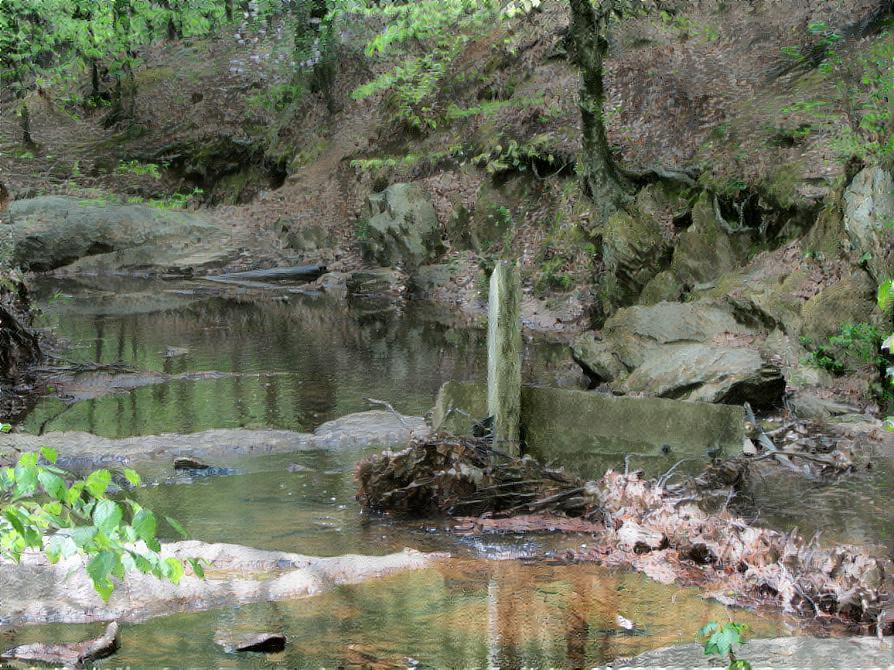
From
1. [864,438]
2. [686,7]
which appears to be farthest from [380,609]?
[686,7]

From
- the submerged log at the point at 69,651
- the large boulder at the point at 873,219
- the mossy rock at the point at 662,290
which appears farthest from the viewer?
the mossy rock at the point at 662,290

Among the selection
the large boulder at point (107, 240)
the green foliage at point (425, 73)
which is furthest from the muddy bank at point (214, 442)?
the large boulder at point (107, 240)

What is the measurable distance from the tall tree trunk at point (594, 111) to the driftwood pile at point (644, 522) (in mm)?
9484

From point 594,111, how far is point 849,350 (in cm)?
693

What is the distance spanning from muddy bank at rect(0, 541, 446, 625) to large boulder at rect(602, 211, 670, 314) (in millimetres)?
10405

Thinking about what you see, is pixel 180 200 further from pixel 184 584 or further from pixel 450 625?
pixel 450 625

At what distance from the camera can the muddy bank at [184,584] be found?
4543 millimetres

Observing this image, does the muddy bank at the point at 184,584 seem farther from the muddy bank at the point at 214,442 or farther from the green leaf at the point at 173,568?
the muddy bank at the point at 214,442

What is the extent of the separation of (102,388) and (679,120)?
12.0 metres

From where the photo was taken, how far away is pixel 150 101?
104 feet

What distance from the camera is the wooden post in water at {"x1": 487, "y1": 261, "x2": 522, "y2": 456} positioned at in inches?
290

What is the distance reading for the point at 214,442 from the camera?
28.9 feet

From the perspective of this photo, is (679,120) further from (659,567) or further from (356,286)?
(659,567)

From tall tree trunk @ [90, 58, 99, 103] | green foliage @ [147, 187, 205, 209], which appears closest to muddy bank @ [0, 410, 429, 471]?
green foliage @ [147, 187, 205, 209]
